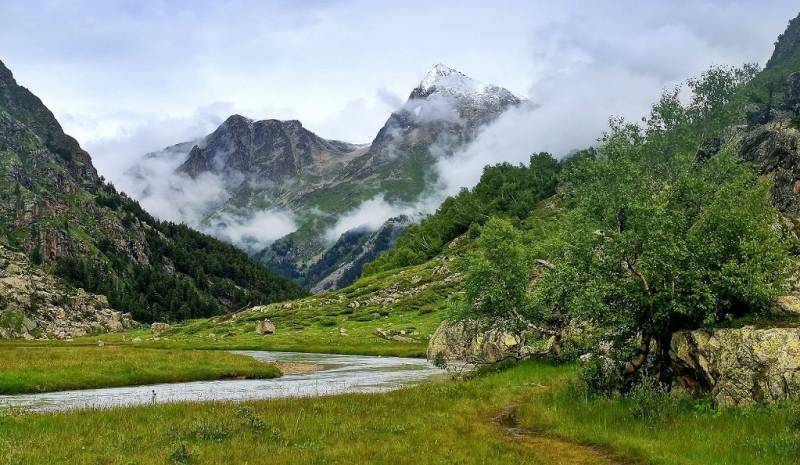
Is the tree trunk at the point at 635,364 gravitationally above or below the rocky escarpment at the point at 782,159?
below

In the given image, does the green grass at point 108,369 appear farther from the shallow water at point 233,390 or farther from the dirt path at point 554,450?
the dirt path at point 554,450

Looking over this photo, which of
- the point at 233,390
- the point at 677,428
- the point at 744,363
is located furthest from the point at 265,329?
the point at 744,363

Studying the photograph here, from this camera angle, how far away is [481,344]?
59.9m

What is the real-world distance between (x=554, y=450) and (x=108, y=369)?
48.8 meters

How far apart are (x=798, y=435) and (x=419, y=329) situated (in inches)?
3871

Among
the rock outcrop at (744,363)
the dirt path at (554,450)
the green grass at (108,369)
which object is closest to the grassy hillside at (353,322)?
the green grass at (108,369)

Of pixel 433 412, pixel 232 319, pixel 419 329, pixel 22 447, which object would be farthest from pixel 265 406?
pixel 232 319

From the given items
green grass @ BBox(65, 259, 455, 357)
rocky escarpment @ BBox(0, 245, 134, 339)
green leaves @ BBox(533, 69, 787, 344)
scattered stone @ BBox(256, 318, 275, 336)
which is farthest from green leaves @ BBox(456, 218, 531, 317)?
rocky escarpment @ BBox(0, 245, 134, 339)

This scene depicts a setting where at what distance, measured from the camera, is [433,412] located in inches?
1156

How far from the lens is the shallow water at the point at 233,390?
40125 mm

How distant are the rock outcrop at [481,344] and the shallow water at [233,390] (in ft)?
11.2

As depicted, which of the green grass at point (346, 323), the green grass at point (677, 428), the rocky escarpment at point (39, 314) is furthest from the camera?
the rocky escarpment at point (39, 314)

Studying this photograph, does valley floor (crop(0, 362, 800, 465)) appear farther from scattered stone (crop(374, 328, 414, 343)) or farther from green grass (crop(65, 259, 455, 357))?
scattered stone (crop(374, 328, 414, 343))

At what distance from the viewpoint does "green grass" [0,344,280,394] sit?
49.7 m
